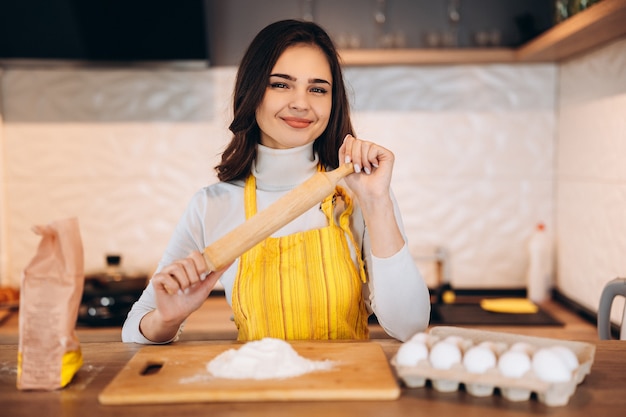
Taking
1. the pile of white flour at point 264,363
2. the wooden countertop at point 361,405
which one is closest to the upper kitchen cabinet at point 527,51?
the wooden countertop at point 361,405

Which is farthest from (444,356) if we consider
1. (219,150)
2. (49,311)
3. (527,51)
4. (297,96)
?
(219,150)

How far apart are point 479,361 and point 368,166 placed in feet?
1.51

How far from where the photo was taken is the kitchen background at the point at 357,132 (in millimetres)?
2385

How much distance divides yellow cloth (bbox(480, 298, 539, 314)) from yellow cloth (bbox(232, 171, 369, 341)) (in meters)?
0.97

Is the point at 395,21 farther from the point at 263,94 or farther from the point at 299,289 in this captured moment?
the point at 299,289

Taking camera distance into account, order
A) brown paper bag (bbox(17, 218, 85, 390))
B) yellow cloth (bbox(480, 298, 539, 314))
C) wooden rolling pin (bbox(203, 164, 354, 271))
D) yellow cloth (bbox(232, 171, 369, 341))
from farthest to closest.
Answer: yellow cloth (bbox(480, 298, 539, 314))
yellow cloth (bbox(232, 171, 369, 341))
wooden rolling pin (bbox(203, 164, 354, 271))
brown paper bag (bbox(17, 218, 85, 390))

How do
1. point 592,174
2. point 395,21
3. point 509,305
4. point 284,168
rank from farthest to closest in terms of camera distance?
point 395,21
point 509,305
point 592,174
point 284,168

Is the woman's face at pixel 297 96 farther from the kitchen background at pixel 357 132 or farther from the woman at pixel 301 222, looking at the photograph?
the kitchen background at pixel 357 132

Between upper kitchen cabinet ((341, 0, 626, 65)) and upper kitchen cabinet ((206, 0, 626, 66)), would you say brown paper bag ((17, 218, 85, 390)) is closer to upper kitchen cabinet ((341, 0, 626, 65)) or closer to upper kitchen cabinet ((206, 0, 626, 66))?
upper kitchen cabinet ((341, 0, 626, 65))

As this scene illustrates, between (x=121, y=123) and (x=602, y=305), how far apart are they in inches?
68.9

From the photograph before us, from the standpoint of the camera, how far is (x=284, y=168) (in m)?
1.47

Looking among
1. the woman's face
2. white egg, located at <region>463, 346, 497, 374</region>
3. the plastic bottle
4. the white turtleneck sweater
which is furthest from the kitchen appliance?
white egg, located at <region>463, 346, 497, 374</region>

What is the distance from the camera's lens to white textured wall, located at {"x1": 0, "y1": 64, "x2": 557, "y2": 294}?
7.88ft

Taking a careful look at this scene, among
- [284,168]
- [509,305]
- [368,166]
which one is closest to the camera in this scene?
[368,166]
